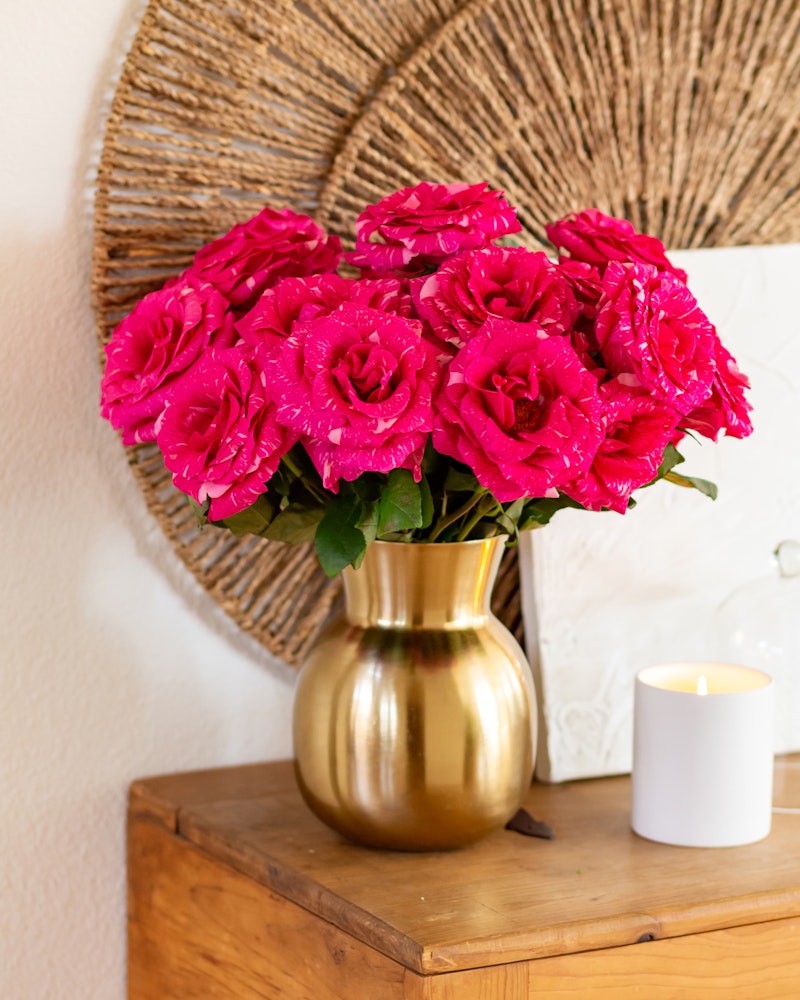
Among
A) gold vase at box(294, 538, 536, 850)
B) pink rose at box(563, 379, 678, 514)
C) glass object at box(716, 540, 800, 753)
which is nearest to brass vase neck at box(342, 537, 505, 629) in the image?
gold vase at box(294, 538, 536, 850)

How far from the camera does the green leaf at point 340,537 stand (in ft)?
2.33

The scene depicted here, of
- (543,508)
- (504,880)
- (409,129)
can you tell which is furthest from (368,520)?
(409,129)

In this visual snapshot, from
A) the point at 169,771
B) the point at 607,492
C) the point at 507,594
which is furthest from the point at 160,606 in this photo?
the point at 607,492

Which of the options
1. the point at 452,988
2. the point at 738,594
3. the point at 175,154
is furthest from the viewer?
the point at 738,594

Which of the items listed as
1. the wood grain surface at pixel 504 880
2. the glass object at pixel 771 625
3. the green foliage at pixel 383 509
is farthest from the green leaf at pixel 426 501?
the glass object at pixel 771 625

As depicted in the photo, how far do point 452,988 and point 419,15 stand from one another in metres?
0.71

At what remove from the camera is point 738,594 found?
1.01m

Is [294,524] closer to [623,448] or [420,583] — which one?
[420,583]

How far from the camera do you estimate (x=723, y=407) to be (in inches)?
29.8

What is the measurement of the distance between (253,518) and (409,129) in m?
0.37

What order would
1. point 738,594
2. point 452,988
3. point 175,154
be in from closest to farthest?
point 452,988
point 175,154
point 738,594

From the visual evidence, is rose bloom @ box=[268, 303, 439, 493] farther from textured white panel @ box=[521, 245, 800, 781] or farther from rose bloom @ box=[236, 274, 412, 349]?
textured white panel @ box=[521, 245, 800, 781]

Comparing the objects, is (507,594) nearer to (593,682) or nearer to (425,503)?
(593,682)

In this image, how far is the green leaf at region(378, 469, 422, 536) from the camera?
69 cm
